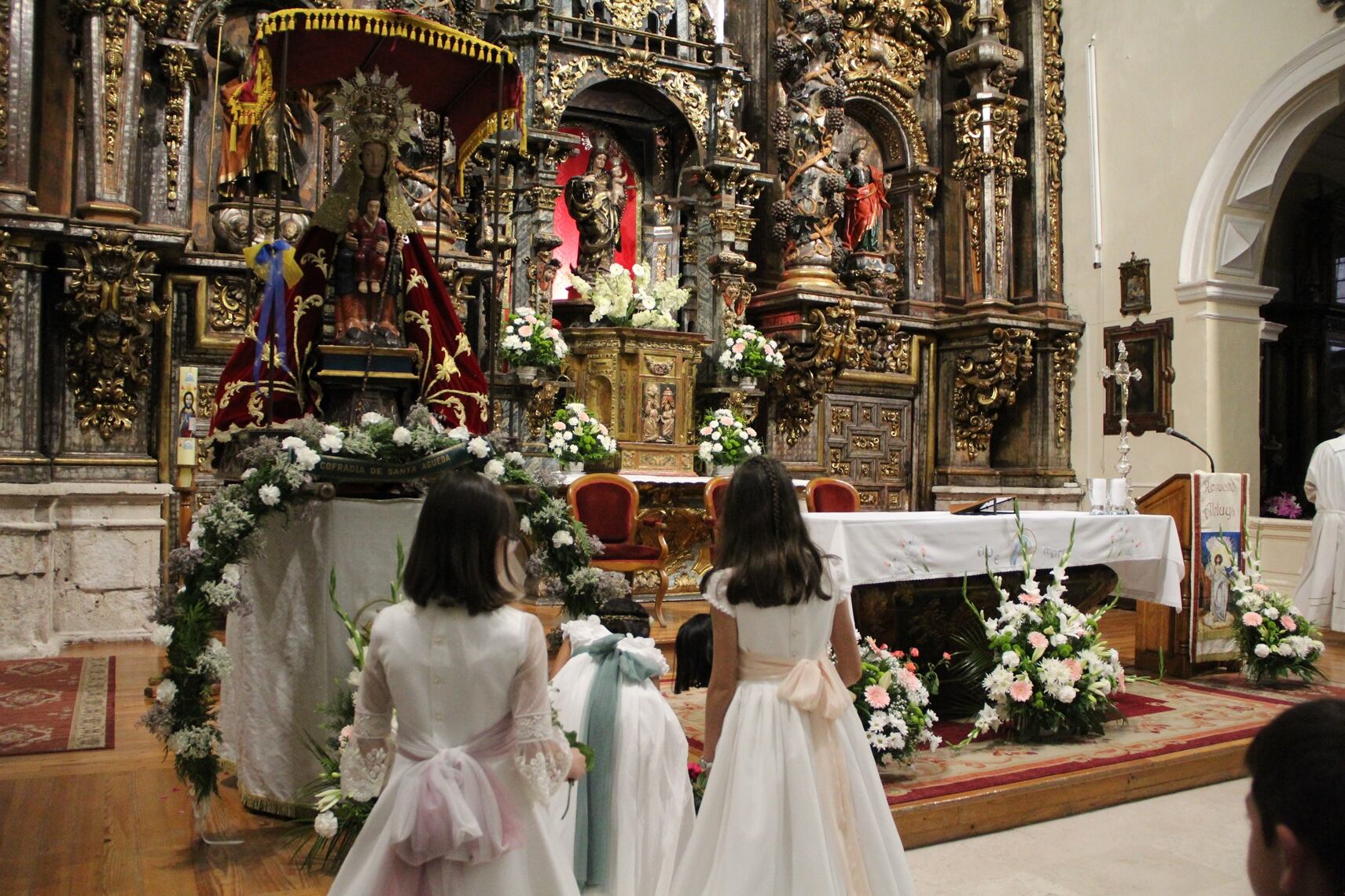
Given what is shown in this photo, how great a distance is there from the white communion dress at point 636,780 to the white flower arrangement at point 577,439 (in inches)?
227

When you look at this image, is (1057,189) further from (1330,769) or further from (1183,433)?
(1330,769)

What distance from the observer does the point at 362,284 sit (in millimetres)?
5363

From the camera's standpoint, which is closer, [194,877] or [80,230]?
[194,877]

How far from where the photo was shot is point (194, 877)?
12.6ft

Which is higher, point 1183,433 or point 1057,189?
point 1057,189

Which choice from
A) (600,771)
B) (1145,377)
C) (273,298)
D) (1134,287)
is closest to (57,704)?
(273,298)

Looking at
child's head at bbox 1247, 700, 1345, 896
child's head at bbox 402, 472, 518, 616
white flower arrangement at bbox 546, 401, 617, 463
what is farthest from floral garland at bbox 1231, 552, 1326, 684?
child's head at bbox 1247, 700, 1345, 896

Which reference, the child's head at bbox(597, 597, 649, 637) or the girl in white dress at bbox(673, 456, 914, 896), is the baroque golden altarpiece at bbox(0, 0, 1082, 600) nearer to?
the child's head at bbox(597, 597, 649, 637)

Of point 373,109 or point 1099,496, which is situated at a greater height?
point 373,109

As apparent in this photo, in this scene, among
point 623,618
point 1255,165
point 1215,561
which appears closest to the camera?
point 623,618

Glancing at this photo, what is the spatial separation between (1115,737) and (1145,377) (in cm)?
642

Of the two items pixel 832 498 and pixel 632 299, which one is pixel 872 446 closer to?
pixel 832 498

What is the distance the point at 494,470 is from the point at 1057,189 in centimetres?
978

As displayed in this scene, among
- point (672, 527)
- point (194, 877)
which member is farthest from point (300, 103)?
point (194, 877)
